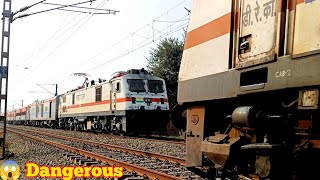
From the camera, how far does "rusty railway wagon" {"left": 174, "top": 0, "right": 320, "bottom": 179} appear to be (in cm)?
317

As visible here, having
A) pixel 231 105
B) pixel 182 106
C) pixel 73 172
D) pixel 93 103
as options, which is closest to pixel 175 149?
pixel 73 172

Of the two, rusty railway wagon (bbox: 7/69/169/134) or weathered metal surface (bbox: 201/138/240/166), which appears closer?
weathered metal surface (bbox: 201/138/240/166)

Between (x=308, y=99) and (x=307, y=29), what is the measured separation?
1.81 feet

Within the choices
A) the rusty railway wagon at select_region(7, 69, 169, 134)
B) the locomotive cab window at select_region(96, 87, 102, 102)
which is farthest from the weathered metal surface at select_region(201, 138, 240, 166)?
the locomotive cab window at select_region(96, 87, 102, 102)

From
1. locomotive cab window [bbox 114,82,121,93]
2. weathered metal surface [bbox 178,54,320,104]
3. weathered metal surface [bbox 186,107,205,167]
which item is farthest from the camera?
locomotive cab window [bbox 114,82,121,93]

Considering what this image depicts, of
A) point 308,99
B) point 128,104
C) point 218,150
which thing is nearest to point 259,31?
point 308,99

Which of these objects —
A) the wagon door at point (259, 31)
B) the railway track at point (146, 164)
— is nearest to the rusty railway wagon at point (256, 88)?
the wagon door at point (259, 31)

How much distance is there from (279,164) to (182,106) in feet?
7.98

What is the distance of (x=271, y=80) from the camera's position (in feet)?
11.3

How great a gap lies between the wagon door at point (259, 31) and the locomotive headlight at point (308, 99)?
47 centimetres

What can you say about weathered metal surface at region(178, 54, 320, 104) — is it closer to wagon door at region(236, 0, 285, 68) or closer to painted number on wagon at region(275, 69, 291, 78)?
painted number on wagon at region(275, 69, 291, 78)

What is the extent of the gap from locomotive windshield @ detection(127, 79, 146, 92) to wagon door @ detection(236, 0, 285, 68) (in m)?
17.0

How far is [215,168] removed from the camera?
512 centimetres

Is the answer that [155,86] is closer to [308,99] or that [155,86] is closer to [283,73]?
[283,73]
